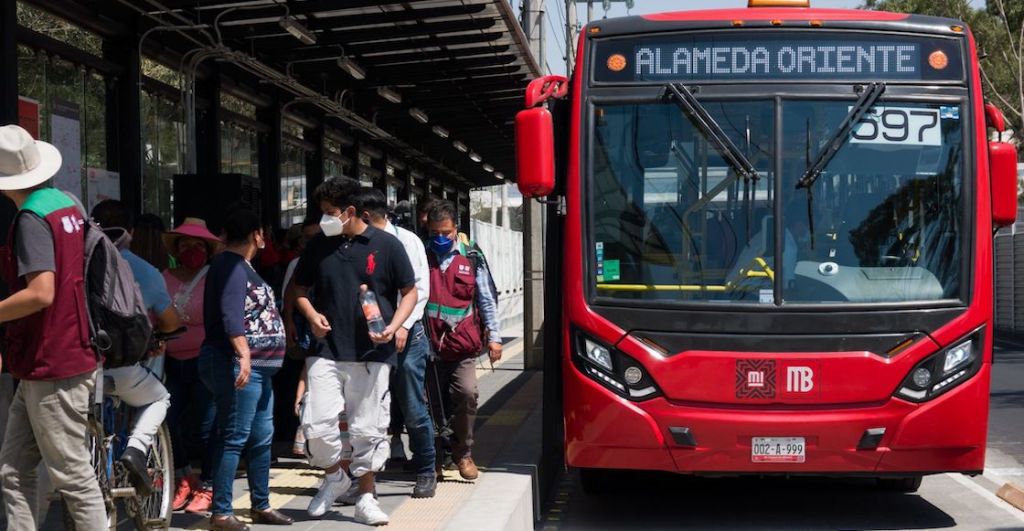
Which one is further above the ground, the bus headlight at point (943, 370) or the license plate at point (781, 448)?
the bus headlight at point (943, 370)

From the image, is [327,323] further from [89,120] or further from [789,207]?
[89,120]

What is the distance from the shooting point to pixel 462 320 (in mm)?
9273

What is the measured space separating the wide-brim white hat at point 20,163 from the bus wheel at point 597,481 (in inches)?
179

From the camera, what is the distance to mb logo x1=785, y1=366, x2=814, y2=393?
814 cm

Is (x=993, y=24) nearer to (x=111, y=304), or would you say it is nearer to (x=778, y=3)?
(x=778, y=3)

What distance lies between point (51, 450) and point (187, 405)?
10.4ft

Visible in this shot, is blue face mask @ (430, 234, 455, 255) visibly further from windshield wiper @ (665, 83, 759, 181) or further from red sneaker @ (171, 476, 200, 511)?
red sneaker @ (171, 476, 200, 511)

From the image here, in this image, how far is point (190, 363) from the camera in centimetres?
865

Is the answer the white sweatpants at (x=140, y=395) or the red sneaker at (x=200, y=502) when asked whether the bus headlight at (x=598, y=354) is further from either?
the white sweatpants at (x=140, y=395)

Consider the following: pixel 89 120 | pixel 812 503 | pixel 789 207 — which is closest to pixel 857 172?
pixel 789 207

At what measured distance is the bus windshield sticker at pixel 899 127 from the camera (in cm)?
840

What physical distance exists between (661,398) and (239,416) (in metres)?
2.43

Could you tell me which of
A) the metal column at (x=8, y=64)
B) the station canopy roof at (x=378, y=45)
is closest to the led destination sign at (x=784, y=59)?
the station canopy roof at (x=378, y=45)

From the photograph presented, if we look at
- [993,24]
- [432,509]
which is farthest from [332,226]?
[993,24]
